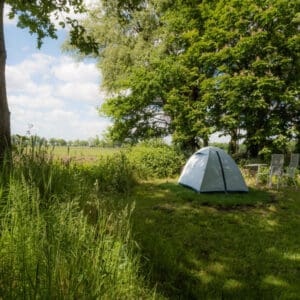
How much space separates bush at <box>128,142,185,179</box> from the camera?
477 inches

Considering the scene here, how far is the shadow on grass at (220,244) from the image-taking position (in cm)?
344

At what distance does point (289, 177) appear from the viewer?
11.4 meters

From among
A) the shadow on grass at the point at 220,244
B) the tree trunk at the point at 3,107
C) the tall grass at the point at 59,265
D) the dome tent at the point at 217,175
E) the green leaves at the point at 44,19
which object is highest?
the green leaves at the point at 44,19

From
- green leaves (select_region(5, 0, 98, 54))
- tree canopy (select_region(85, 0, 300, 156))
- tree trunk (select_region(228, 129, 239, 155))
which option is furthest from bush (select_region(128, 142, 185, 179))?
green leaves (select_region(5, 0, 98, 54))

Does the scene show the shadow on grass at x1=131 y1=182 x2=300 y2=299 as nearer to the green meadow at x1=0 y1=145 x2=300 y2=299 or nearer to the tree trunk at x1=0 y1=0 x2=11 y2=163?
the green meadow at x1=0 y1=145 x2=300 y2=299

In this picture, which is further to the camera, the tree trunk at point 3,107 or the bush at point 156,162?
the bush at point 156,162

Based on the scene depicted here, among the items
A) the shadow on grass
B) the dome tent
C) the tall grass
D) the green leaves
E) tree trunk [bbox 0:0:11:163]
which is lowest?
the shadow on grass

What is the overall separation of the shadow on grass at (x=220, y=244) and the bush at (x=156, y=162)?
3292 mm

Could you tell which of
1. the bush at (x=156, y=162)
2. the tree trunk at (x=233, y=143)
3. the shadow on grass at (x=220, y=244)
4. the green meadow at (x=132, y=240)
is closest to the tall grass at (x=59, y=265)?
the green meadow at (x=132, y=240)

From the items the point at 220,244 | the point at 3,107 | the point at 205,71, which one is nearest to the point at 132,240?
the point at 220,244

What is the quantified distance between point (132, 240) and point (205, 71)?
46.9 ft

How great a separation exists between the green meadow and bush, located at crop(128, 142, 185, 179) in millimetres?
3019

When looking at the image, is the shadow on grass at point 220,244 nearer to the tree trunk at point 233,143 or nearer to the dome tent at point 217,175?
the dome tent at point 217,175

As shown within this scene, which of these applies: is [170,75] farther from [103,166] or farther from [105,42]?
[103,166]
